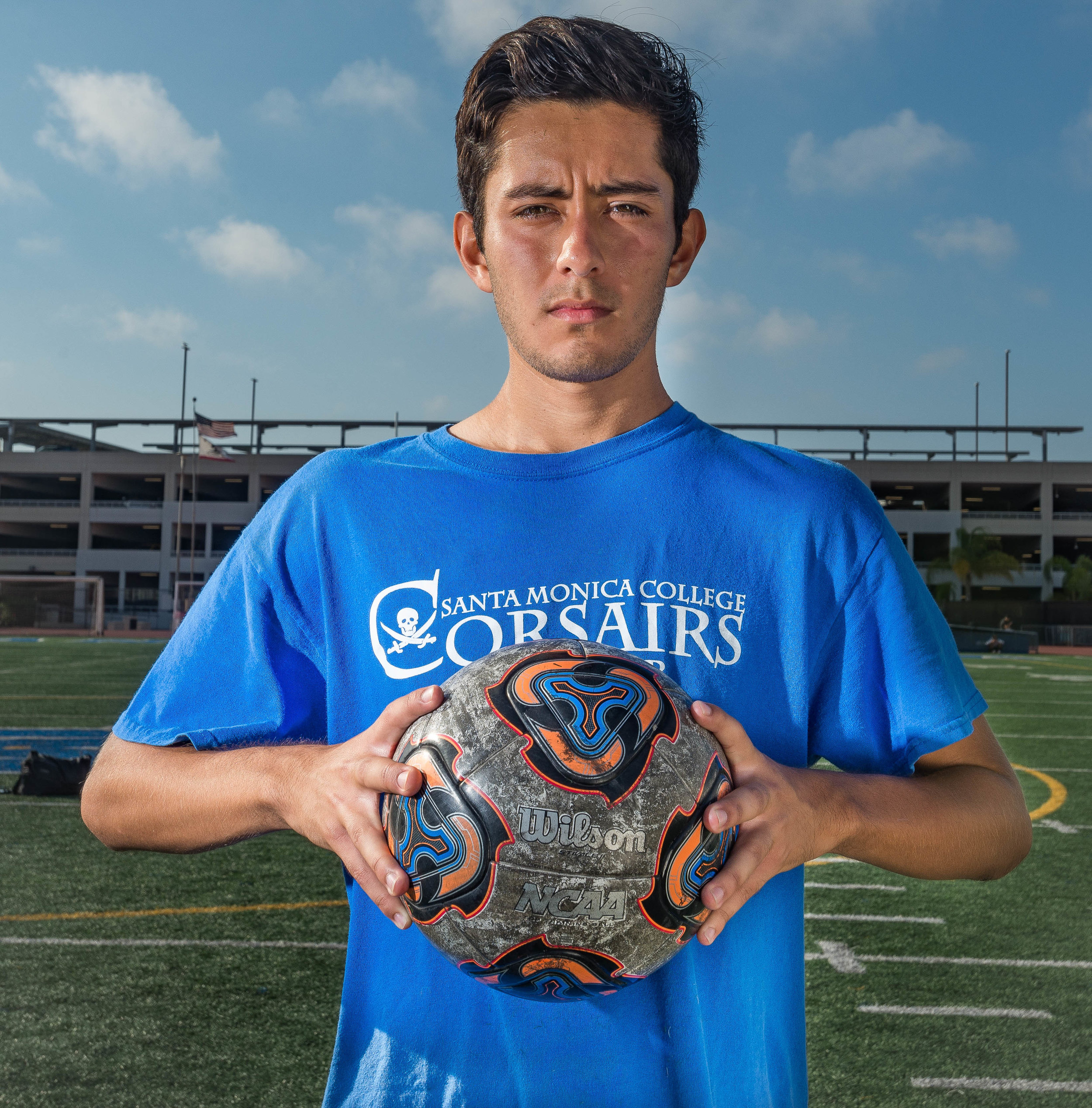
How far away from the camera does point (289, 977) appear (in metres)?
4.58

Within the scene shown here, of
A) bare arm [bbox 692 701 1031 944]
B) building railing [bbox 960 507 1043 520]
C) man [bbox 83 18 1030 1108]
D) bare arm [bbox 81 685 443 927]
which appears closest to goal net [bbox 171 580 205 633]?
bare arm [bbox 81 685 443 927]

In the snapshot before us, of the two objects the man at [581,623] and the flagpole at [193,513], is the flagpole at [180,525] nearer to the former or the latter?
the flagpole at [193,513]

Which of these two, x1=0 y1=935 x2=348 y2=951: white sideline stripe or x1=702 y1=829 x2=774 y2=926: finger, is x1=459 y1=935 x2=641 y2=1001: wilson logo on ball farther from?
x1=0 y1=935 x2=348 y2=951: white sideline stripe

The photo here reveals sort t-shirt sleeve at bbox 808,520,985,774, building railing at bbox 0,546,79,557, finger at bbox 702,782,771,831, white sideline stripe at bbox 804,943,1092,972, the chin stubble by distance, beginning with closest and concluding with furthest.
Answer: finger at bbox 702,782,771,831 → t-shirt sleeve at bbox 808,520,985,774 → the chin stubble → white sideline stripe at bbox 804,943,1092,972 → building railing at bbox 0,546,79,557

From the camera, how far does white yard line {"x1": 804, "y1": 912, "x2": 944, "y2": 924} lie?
18.4 feet

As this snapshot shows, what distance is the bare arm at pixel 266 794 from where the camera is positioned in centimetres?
130

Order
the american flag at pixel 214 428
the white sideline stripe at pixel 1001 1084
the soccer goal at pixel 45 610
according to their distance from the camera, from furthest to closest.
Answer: the soccer goal at pixel 45 610
the american flag at pixel 214 428
the white sideline stripe at pixel 1001 1084

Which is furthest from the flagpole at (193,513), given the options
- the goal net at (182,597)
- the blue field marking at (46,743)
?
the blue field marking at (46,743)

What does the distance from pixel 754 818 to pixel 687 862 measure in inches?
4.2

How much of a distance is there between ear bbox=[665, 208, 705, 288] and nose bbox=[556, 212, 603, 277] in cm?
26

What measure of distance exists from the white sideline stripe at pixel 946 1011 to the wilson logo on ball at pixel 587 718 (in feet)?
12.4

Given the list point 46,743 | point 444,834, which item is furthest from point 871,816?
point 46,743

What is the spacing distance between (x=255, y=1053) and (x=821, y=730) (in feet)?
10.5

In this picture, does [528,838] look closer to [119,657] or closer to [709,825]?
[709,825]
